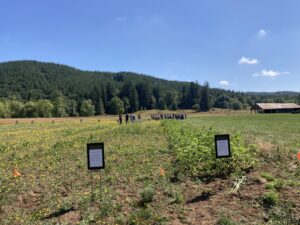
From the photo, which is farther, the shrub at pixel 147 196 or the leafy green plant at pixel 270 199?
the shrub at pixel 147 196

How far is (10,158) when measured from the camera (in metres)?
15.3

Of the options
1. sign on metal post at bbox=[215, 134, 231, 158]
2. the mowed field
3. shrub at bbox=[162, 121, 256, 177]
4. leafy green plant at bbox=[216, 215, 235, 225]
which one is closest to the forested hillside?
the mowed field

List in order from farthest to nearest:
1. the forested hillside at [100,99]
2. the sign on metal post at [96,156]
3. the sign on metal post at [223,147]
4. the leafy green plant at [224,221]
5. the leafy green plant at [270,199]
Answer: the forested hillside at [100,99] → the sign on metal post at [223,147] → the sign on metal post at [96,156] → the leafy green plant at [270,199] → the leafy green plant at [224,221]

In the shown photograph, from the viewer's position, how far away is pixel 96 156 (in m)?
8.13

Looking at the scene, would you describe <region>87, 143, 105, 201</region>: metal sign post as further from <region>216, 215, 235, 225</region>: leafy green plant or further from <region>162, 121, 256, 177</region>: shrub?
<region>216, 215, 235, 225</region>: leafy green plant

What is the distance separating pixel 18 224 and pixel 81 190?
2106 millimetres

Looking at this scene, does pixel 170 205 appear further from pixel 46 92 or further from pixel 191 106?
pixel 46 92

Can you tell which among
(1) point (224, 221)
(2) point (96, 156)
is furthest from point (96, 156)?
(1) point (224, 221)

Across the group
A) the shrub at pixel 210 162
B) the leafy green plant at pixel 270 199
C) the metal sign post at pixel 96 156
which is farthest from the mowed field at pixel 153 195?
the metal sign post at pixel 96 156

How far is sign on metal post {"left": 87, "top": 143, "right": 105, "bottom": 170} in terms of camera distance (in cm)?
809

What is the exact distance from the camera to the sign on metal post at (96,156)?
8086mm

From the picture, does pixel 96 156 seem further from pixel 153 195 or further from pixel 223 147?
pixel 223 147

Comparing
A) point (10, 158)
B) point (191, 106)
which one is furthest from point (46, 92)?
point (10, 158)

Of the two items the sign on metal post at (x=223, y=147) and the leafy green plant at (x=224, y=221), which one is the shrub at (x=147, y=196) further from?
the sign on metal post at (x=223, y=147)
